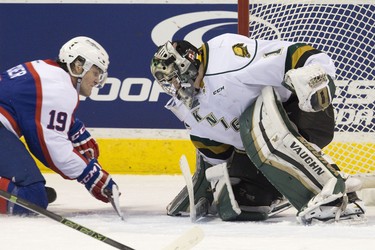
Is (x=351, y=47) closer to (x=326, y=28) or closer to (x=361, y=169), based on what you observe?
(x=326, y=28)

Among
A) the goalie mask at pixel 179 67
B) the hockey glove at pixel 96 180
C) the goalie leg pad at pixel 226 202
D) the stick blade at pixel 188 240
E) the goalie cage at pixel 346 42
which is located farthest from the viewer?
the goalie cage at pixel 346 42

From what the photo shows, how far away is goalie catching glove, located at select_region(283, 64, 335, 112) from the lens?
12.8 feet

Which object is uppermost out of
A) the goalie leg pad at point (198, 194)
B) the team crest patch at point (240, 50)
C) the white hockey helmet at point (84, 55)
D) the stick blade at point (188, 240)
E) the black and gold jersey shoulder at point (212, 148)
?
the team crest patch at point (240, 50)

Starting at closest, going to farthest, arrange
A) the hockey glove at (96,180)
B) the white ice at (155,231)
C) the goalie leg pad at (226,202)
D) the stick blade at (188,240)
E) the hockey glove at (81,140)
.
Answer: the stick blade at (188,240) < the white ice at (155,231) < the goalie leg pad at (226,202) < the hockey glove at (96,180) < the hockey glove at (81,140)

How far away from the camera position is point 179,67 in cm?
409

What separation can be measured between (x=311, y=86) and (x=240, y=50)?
38 centimetres

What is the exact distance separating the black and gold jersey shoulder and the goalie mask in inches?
8.1

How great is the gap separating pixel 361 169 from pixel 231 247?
6.95 feet

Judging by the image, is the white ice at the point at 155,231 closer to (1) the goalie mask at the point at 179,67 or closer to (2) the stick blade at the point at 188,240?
(2) the stick blade at the point at 188,240

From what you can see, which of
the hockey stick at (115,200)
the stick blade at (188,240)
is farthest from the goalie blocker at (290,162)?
the stick blade at (188,240)

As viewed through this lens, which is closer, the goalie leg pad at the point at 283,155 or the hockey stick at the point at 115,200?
the goalie leg pad at the point at 283,155

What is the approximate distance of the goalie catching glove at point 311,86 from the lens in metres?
3.89

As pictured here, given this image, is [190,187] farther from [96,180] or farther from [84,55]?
[84,55]

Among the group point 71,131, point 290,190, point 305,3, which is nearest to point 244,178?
point 290,190
